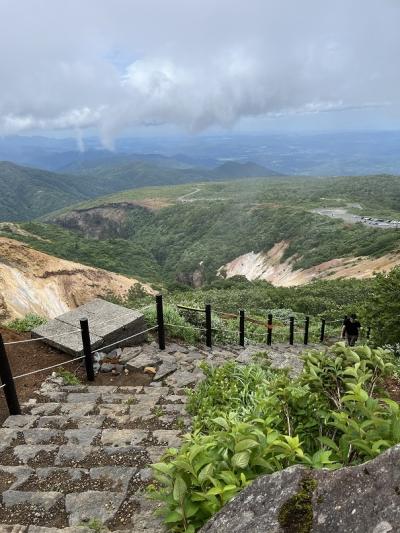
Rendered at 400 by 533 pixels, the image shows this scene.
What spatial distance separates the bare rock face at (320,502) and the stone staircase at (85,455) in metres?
1.48

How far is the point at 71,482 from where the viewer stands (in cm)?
463

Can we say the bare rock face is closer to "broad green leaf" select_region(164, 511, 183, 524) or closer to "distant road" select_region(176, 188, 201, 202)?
"broad green leaf" select_region(164, 511, 183, 524)

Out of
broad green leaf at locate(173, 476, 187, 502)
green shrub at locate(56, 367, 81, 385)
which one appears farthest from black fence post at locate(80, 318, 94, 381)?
broad green leaf at locate(173, 476, 187, 502)

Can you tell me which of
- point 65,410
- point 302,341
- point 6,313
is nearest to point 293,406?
point 65,410

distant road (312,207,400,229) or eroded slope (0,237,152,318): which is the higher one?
eroded slope (0,237,152,318)

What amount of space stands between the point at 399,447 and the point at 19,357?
8115 millimetres

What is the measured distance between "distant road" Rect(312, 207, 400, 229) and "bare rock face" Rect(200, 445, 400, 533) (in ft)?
203

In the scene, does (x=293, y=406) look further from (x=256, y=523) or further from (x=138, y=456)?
(x=138, y=456)

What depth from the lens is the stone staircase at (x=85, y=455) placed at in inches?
158

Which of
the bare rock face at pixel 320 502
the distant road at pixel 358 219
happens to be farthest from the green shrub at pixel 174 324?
the distant road at pixel 358 219

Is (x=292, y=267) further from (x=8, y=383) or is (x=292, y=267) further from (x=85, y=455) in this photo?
(x=85, y=455)

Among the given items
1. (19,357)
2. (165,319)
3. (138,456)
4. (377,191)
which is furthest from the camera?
(377,191)

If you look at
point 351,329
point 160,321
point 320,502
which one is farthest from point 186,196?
point 320,502

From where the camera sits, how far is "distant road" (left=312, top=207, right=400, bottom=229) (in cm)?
6176
